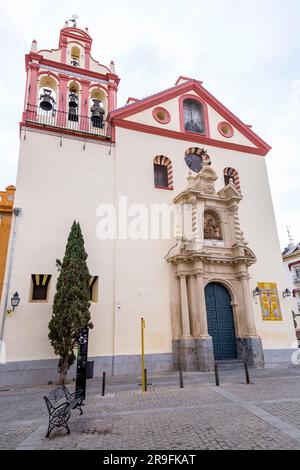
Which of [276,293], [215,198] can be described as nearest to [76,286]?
[215,198]

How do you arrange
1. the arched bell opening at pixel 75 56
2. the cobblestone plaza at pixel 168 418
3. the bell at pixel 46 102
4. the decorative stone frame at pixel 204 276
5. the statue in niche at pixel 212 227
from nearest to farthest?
the cobblestone plaza at pixel 168 418, the decorative stone frame at pixel 204 276, the bell at pixel 46 102, the statue in niche at pixel 212 227, the arched bell opening at pixel 75 56

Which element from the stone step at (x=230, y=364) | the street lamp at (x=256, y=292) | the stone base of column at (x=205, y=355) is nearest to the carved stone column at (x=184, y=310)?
the stone base of column at (x=205, y=355)

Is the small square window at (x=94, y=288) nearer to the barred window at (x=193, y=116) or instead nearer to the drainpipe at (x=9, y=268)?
the drainpipe at (x=9, y=268)

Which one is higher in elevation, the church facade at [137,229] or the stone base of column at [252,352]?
the church facade at [137,229]

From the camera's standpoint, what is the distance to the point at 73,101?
17719mm

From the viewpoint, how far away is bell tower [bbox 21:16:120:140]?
1631 cm

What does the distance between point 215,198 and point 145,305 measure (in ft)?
24.5

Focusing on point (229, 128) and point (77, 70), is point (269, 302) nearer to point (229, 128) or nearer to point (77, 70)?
point (229, 128)

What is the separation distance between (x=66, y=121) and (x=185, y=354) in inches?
562

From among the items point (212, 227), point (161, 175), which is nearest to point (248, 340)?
point (212, 227)

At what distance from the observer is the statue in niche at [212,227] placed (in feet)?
54.5

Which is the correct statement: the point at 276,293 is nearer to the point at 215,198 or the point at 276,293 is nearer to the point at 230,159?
the point at 215,198

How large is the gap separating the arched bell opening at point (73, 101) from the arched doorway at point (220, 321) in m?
12.7

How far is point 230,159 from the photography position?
19.8m
